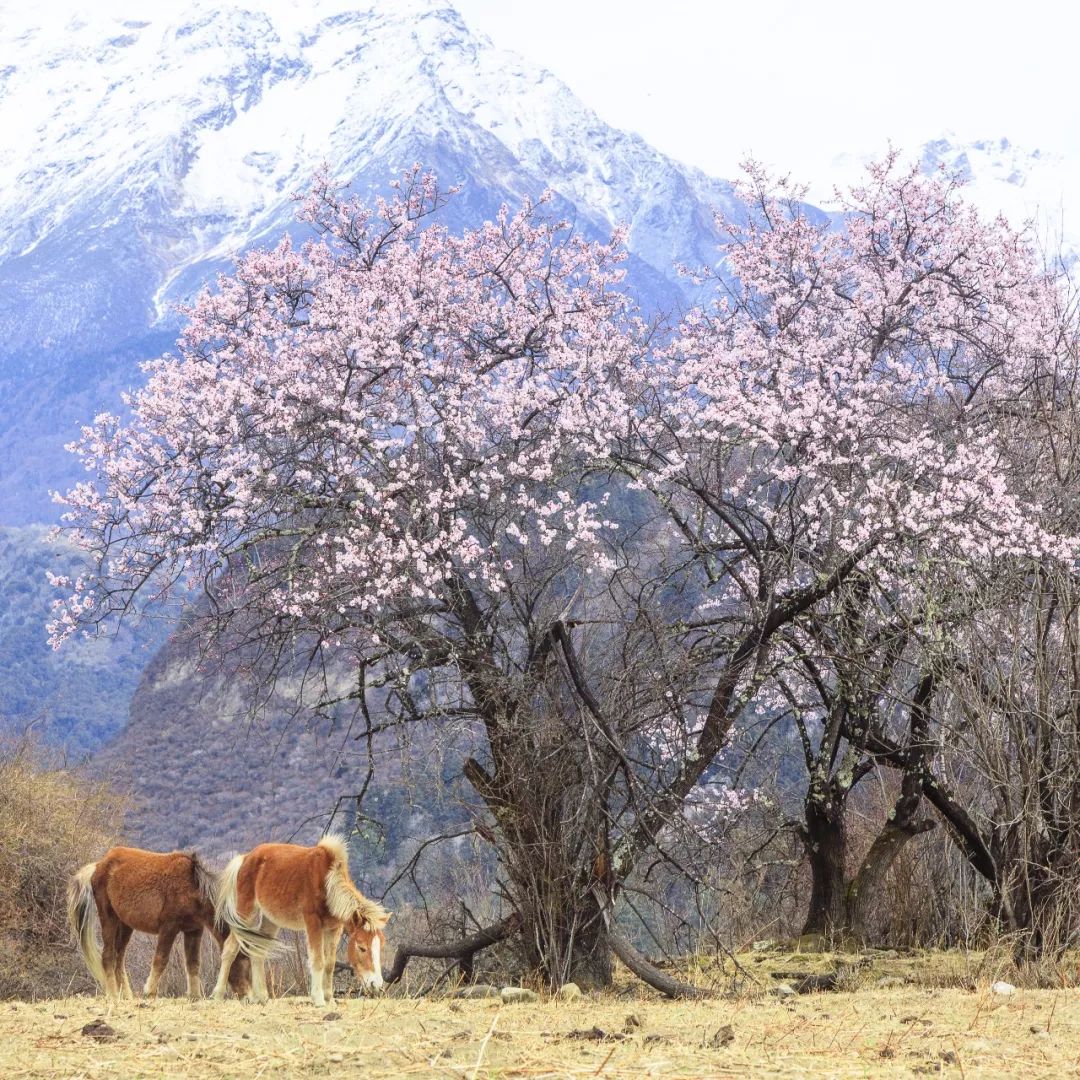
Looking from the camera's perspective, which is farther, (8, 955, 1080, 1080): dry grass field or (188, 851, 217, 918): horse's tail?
(188, 851, 217, 918): horse's tail

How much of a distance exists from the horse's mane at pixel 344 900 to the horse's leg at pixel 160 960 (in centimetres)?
125

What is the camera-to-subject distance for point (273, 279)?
14000 mm

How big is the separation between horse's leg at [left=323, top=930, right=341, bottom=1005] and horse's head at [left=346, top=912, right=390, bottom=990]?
0.12 meters

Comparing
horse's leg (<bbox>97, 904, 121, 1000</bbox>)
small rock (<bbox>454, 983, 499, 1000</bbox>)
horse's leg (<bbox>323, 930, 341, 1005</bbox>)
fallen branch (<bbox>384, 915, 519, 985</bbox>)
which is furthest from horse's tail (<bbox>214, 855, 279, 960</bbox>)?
fallen branch (<bbox>384, 915, 519, 985</bbox>)

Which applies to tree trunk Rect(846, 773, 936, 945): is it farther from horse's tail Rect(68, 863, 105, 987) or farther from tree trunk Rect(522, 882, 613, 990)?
horse's tail Rect(68, 863, 105, 987)

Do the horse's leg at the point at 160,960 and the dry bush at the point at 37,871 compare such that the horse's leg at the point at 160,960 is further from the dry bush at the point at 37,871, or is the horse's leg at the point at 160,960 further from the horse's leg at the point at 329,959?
the dry bush at the point at 37,871

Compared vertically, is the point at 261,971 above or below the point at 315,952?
below

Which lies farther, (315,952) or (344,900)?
(315,952)

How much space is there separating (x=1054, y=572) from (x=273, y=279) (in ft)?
28.3

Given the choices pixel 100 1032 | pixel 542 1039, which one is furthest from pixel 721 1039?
pixel 100 1032

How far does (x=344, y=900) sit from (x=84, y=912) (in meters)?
2.11

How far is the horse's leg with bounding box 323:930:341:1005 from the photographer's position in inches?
260

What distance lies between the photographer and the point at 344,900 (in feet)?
21.6

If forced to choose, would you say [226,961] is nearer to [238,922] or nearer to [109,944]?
[238,922]
